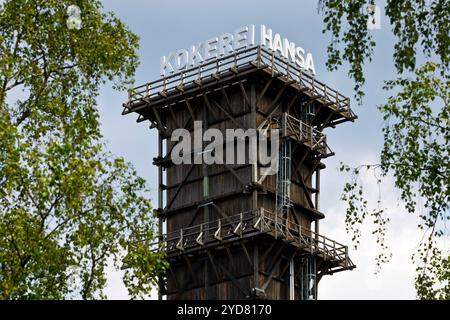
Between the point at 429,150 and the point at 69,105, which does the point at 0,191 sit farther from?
the point at 429,150

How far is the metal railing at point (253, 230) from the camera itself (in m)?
79.8

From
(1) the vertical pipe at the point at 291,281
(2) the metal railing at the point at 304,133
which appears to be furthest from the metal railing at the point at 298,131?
(1) the vertical pipe at the point at 291,281

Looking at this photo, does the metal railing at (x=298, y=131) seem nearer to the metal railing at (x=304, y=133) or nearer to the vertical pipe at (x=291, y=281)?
the metal railing at (x=304, y=133)

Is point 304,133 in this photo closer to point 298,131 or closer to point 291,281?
point 298,131

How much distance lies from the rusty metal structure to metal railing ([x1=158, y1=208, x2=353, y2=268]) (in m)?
0.06

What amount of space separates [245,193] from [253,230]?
2.43 meters

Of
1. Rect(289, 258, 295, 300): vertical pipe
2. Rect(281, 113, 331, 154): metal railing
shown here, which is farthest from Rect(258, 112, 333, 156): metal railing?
Rect(289, 258, 295, 300): vertical pipe

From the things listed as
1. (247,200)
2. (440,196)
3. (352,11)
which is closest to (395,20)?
(352,11)

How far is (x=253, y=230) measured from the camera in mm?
79500

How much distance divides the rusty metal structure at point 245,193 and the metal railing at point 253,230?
60 millimetres

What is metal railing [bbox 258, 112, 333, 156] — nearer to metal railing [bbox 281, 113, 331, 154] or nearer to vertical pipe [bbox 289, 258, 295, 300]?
metal railing [bbox 281, 113, 331, 154]

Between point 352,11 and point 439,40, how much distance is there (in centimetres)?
284

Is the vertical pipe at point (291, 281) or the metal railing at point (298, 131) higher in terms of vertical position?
the metal railing at point (298, 131)
